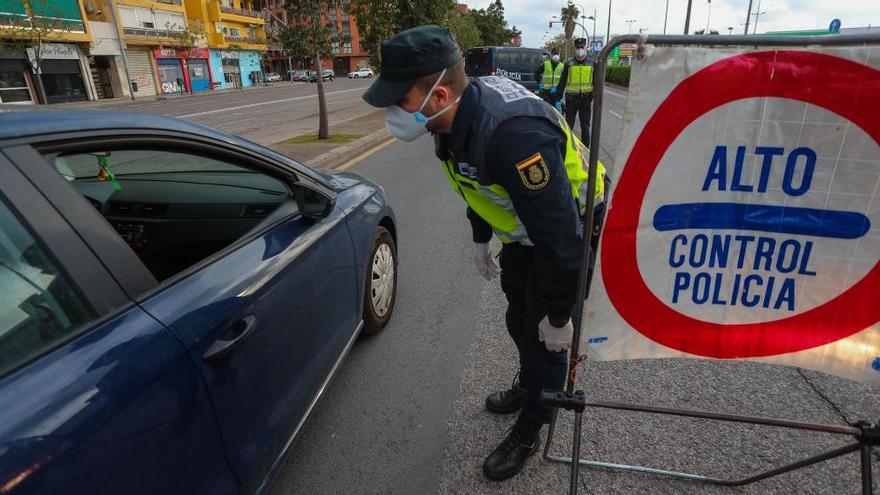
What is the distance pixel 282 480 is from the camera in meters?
2.09

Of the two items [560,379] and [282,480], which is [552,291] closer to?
[560,379]

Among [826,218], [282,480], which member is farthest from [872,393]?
[282,480]

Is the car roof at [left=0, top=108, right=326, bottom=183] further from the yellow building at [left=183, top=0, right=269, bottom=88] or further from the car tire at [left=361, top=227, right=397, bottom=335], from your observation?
the yellow building at [left=183, top=0, right=269, bottom=88]

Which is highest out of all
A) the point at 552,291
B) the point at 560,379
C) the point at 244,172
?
the point at 244,172

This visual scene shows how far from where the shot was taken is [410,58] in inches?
63.6

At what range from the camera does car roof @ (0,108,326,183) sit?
4.18 ft

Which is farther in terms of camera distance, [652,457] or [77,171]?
[77,171]

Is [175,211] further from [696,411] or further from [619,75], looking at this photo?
[619,75]

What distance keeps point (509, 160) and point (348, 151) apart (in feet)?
27.1

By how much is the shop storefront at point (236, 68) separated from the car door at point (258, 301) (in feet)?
170

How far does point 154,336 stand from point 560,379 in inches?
59.5

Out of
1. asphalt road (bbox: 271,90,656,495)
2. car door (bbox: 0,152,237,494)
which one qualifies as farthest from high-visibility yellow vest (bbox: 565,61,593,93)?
car door (bbox: 0,152,237,494)

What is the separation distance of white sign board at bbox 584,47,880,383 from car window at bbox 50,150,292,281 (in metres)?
1.61

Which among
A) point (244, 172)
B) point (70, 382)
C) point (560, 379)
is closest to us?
point (70, 382)
